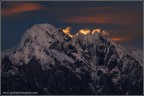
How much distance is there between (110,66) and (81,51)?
10.6ft

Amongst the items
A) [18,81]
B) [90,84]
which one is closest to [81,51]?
[90,84]

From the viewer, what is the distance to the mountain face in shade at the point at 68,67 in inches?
1519

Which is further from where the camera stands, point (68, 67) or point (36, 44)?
point (68, 67)

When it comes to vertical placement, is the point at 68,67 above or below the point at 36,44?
below

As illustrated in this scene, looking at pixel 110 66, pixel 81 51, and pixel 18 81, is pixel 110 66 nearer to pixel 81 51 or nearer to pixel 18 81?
pixel 81 51

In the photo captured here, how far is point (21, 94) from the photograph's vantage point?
37.3 m

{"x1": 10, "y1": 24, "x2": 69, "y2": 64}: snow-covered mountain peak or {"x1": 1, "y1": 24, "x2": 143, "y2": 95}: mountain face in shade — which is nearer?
{"x1": 1, "y1": 24, "x2": 143, "y2": 95}: mountain face in shade

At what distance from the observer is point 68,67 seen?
4309 cm

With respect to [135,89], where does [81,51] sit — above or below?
above

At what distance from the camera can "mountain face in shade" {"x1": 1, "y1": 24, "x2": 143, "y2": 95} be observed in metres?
38.6

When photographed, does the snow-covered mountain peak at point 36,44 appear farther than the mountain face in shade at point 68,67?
Yes

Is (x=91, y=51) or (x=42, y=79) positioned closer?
(x=42, y=79)

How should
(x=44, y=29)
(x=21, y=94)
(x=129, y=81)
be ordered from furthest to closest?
(x=44, y=29), (x=129, y=81), (x=21, y=94)

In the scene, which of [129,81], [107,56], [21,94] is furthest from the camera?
[107,56]
